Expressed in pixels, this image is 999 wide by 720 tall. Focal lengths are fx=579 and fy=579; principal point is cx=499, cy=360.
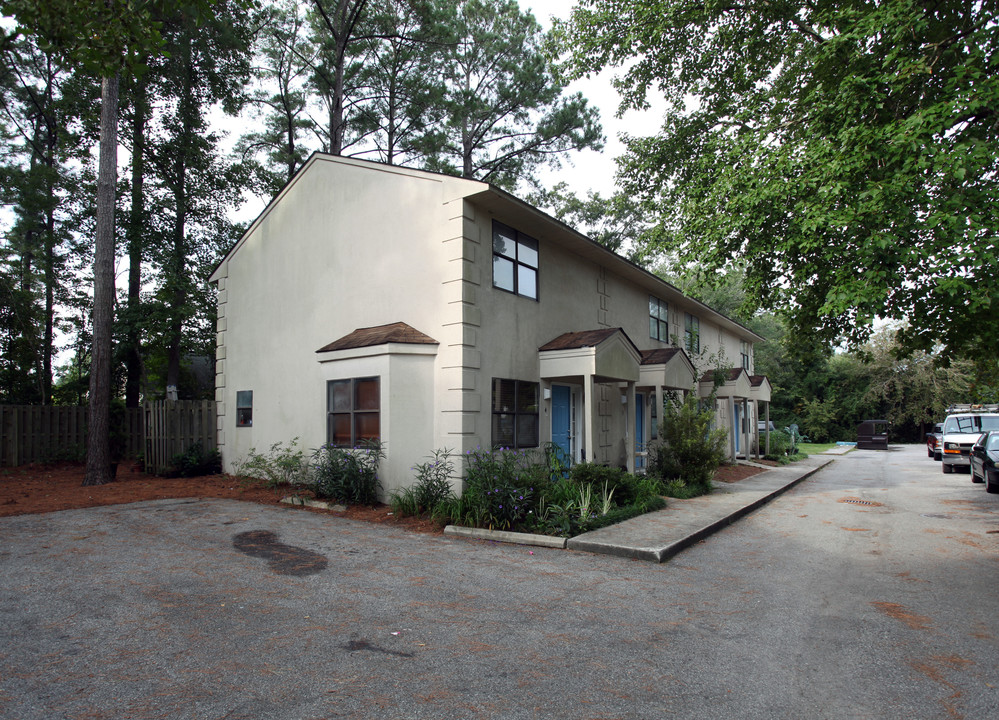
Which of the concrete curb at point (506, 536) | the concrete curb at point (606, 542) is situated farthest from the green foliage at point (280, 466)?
the concrete curb at point (606, 542)

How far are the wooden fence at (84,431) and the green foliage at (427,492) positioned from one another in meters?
8.43

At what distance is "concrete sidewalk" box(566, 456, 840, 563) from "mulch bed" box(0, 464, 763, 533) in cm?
223

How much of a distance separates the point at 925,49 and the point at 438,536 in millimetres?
10390

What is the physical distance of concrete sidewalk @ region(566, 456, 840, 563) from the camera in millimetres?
7363

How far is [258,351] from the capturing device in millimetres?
13719

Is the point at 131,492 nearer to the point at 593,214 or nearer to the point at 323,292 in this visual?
the point at 323,292

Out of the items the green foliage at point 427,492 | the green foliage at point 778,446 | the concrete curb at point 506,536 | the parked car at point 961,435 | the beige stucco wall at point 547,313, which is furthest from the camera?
the green foliage at point 778,446

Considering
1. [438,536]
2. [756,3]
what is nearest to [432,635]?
[438,536]

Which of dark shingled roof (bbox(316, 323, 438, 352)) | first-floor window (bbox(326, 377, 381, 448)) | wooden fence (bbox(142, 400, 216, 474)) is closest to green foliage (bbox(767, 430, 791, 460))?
dark shingled roof (bbox(316, 323, 438, 352))

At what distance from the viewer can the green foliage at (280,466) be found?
1173 centimetres

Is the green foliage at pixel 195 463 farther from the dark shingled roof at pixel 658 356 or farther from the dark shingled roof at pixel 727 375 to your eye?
the dark shingled roof at pixel 727 375

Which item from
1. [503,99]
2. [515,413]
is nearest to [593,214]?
[503,99]

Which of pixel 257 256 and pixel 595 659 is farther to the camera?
pixel 257 256

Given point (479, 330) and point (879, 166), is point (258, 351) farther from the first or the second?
point (879, 166)
